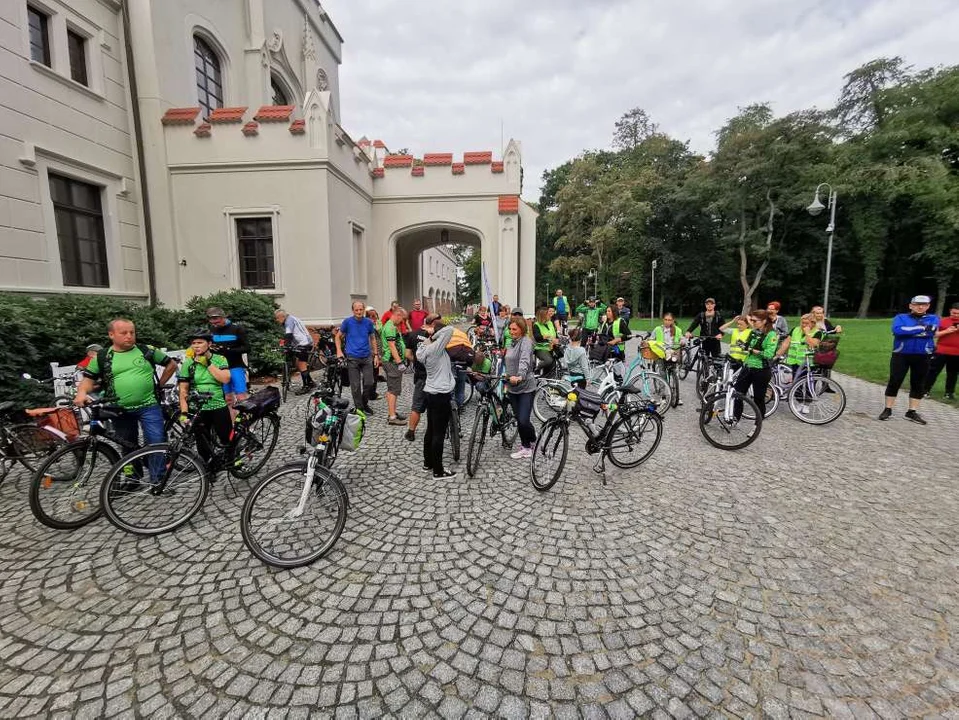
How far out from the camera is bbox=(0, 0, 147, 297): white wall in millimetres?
7898

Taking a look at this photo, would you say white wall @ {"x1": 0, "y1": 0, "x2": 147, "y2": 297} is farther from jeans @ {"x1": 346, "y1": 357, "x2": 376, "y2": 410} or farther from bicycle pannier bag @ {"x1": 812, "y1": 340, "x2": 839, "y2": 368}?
bicycle pannier bag @ {"x1": 812, "y1": 340, "x2": 839, "y2": 368}

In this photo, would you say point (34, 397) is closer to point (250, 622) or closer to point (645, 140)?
point (250, 622)

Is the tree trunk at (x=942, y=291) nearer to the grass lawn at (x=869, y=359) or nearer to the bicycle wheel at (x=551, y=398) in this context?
the grass lawn at (x=869, y=359)

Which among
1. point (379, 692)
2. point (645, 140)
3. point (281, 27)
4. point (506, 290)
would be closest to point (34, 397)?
point (379, 692)

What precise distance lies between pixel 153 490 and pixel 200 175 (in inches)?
428

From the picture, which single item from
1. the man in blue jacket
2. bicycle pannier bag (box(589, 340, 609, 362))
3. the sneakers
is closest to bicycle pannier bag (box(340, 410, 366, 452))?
bicycle pannier bag (box(589, 340, 609, 362))

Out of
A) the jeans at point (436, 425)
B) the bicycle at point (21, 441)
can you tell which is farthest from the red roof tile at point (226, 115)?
the jeans at point (436, 425)

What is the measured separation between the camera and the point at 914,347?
21.0ft

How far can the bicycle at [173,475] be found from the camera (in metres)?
3.49

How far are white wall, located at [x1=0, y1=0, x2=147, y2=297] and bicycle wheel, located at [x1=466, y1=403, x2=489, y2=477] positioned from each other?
9.42 m

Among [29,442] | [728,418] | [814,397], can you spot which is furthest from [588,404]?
[29,442]

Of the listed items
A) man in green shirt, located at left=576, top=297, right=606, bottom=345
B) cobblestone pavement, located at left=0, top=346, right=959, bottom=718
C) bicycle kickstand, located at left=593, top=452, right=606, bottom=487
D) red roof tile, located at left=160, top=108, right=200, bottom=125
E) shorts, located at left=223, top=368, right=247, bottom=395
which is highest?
red roof tile, located at left=160, top=108, right=200, bottom=125

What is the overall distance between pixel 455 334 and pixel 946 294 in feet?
142

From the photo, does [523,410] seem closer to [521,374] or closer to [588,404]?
[521,374]
